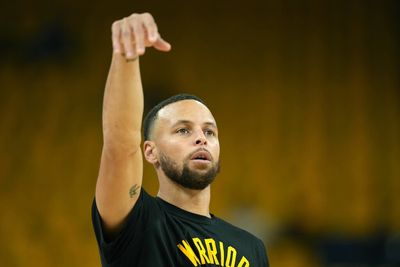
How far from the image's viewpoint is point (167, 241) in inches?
110

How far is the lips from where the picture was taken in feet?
10.0

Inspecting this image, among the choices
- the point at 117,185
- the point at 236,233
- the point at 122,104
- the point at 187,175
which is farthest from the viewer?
the point at 236,233

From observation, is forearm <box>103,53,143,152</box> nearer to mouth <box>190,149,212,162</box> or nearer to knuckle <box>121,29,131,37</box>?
knuckle <box>121,29,131,37</box>

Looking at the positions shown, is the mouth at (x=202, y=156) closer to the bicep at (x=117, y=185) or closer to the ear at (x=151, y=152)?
the ear at (x=151, y=152)

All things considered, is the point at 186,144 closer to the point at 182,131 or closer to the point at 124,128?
the point at 182,131

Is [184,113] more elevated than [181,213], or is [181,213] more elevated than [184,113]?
[184,113]

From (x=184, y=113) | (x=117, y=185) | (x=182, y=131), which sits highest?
(x=184, y=113)

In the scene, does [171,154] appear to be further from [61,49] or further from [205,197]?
[61,49]

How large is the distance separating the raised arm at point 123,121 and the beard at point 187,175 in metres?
0.41

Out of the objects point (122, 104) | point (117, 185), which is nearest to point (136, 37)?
point (122, 104)

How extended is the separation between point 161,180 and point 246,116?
440 centimetres

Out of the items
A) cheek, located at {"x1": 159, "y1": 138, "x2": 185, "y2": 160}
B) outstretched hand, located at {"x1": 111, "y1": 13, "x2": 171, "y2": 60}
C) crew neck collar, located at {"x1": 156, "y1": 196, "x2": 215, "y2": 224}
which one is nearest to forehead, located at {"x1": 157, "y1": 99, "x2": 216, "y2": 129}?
cheek, located at {"x1": 159, "y1": 138, "x2": 185, "y2": 160}

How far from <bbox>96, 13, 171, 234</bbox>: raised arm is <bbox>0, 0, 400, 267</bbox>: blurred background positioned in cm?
435

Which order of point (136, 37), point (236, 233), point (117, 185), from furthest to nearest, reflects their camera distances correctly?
point (236, 233) → point (117, 185) → point (136, 37)
